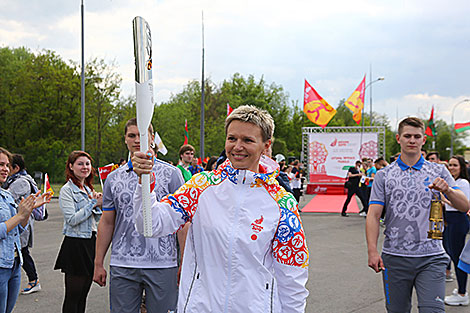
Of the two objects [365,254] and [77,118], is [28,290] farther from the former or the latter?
[77,118]

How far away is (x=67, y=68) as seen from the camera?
110 feet

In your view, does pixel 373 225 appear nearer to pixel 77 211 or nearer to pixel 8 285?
pixel 77 211

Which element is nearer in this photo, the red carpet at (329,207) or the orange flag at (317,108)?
the red carpet at (329,207)

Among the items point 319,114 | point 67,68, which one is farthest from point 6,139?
point 319,114

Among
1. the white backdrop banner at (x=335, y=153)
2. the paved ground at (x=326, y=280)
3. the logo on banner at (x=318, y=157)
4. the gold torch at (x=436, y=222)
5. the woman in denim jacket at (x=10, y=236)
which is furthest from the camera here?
the logo on banner at (x=318, y=157)

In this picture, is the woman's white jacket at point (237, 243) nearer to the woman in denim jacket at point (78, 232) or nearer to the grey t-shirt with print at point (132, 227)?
the grey t-shirt with print at point (132, 227)

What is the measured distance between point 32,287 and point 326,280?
4186 mm

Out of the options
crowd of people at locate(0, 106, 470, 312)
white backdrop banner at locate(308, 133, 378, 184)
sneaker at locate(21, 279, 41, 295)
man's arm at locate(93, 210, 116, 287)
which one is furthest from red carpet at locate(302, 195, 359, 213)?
man's arm at locate(93, 210, 116, 287)

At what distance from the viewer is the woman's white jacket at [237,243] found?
2373mm

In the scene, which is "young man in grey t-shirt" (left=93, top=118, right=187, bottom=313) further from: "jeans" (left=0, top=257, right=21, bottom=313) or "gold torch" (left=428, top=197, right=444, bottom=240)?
"gold torch" (left=428, top=197, right=444, bottom=240)

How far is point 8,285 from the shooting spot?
404 cm

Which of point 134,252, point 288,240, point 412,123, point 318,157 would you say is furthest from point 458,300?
point 318,157

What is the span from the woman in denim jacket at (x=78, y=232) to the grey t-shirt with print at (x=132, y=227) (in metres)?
0.97

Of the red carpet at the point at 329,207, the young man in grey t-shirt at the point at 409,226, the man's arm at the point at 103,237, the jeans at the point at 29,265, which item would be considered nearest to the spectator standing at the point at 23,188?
the jeans at the point at 29,265
